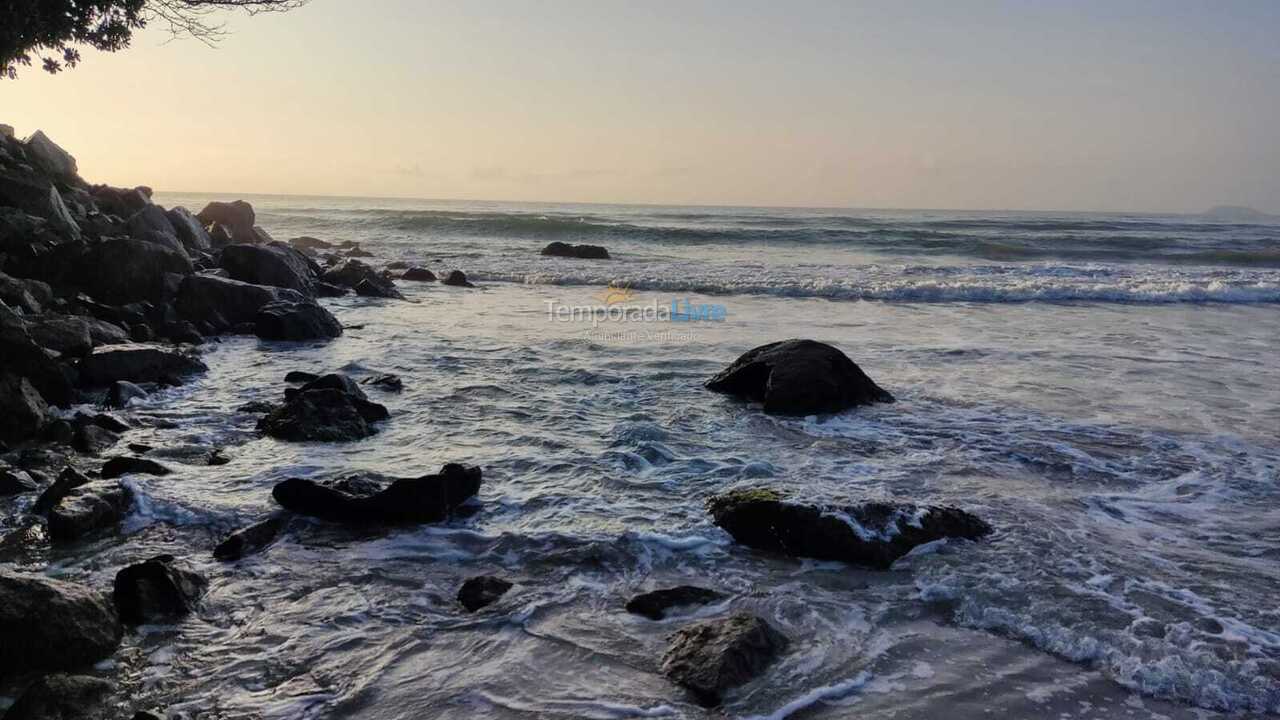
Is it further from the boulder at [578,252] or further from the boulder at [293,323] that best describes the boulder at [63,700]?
the boulder at [578,252]

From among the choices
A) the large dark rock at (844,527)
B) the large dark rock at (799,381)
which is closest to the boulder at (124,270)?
the large dark rock at (799,381)

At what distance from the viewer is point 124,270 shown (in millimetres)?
12242

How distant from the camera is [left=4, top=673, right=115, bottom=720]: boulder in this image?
309 cm

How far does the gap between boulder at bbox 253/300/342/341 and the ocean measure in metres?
0.45

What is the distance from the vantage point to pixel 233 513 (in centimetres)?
541

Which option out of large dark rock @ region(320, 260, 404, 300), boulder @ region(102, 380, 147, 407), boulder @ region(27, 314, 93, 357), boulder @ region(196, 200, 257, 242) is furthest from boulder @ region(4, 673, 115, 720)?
boulder @ region(196, 200, 257, 242)

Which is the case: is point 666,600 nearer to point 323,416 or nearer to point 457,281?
point 323,416

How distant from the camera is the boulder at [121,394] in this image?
7941 mm

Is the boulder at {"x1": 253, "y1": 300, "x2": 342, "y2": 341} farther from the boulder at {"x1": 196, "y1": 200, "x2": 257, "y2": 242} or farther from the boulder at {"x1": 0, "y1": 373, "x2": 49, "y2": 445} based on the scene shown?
the boulder at {"x1": 196, "y1": 200, "x2": 257, "y2": 242}

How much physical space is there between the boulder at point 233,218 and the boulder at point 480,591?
23.0 metres

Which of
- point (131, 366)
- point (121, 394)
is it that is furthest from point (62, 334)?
point (121, 394)

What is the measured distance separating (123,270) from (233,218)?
14016 millimetres

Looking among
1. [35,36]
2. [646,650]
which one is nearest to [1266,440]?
[646,650]

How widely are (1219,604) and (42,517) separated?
6.75 meters
